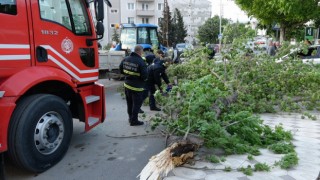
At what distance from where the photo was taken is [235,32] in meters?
8.45

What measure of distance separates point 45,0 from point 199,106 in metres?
2.87

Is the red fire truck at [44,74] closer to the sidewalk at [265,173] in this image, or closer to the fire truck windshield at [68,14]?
the fire truck windshield at [68,14]

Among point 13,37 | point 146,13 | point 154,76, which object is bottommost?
point 154,76

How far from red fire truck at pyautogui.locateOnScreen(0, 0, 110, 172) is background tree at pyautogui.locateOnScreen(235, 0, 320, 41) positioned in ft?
31.0

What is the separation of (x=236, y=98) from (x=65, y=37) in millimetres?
4269

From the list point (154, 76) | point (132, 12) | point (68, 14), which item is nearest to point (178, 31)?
point (132, 12)

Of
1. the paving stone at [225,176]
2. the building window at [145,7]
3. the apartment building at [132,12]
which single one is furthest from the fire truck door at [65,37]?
the building window at [145,7]

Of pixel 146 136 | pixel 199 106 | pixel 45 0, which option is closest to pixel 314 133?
pixel 199 106

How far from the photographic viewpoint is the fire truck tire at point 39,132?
3768 millimetres

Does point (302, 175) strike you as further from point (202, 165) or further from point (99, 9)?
point (99, 9)

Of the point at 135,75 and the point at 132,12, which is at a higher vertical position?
the point at 132,12

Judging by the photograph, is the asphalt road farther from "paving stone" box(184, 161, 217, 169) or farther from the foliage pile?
"paving stone" box(184, 161, 217, 169)

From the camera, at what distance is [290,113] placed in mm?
7766

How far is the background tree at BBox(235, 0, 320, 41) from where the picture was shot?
40.0 ft
